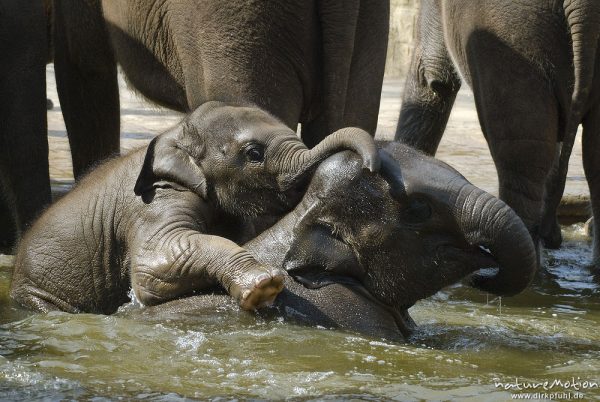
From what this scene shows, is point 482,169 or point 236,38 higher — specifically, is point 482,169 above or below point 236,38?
below

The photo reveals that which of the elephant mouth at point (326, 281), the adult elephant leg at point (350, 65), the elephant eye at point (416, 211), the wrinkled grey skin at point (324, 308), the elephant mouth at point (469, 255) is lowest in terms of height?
the wrinkled grey skin at point (324, 308)

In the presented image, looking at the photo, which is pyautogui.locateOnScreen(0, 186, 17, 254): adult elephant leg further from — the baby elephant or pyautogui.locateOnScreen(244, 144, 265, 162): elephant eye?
pyautogui.locateOnScreen(244, 144, 265, 162): elephant eye

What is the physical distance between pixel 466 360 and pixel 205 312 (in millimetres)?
926

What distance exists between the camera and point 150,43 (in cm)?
649

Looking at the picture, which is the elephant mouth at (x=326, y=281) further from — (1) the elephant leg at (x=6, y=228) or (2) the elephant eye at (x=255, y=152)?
(1) the elephant leg at (x=6, y=228)

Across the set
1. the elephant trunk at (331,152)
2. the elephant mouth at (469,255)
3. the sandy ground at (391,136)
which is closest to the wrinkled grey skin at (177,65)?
the sandy ground at (391,136)

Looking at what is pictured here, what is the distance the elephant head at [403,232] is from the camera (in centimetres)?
484

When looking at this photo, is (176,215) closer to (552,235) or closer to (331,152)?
(331,152)

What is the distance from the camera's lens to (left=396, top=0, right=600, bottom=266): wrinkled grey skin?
20.6 feet

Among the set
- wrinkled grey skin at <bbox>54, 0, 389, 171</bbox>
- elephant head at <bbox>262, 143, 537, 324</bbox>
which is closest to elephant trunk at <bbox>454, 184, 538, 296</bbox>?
elephant head at <bbox>262, 143, 537, 324</bbox>

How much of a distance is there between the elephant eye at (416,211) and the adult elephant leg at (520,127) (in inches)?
65.8

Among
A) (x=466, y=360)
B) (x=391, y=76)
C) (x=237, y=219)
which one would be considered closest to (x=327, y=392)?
(x=466, y=360)

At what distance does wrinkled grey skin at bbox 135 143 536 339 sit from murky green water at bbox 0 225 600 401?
0.44ft

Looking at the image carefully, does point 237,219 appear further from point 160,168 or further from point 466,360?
point 466,360
